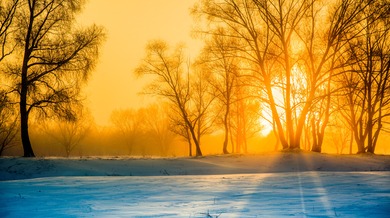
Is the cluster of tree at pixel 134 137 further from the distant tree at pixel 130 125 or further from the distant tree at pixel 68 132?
the distant tree at pixel 68 132

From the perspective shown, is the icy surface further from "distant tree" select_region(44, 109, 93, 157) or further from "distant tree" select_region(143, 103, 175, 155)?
"distant tree" select_region(143, 103, 175, 155)

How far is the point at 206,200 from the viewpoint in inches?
288

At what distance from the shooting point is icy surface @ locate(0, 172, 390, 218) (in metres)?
5.98

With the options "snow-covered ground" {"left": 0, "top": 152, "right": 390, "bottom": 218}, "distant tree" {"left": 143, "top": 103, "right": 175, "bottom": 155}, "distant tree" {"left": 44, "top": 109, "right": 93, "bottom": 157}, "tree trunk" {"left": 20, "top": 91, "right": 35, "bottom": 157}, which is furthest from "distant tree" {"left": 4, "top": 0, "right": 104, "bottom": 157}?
"distant tree" {"left": 143, "top": 103, "right": 175, "bottom": 155}

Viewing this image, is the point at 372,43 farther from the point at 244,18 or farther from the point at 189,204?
the point at 189,204

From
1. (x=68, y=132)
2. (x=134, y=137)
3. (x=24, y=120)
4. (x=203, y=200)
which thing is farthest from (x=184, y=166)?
(x=134, y=137)

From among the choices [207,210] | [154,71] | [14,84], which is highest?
[154,71]

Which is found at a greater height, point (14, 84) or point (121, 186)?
point (14, 84)

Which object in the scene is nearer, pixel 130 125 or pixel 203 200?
pixel 203 200

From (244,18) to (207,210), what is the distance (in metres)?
20.3

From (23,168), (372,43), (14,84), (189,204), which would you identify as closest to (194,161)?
(23,168)

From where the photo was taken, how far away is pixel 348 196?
714 centimetres

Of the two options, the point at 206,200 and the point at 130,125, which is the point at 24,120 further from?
the point at 130,125

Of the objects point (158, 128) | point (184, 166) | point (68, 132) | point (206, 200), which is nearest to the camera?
point (206, 200)
